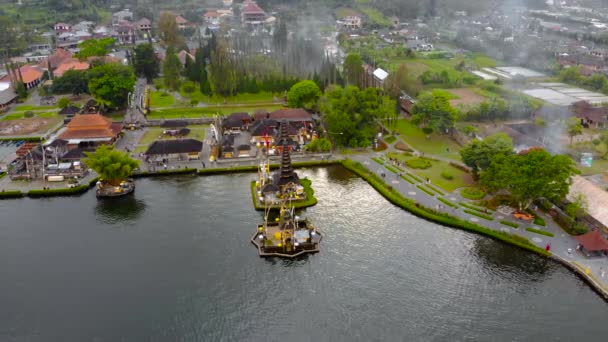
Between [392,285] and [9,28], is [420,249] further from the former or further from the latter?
[9,28]

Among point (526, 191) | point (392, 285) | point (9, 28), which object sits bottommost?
point (392, 285)

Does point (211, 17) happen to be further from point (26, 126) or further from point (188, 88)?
point (26, 126)

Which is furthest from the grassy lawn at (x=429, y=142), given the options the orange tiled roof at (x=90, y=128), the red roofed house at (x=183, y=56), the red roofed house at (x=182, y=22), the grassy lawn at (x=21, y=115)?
the red roofed house at (x=182, y=22)

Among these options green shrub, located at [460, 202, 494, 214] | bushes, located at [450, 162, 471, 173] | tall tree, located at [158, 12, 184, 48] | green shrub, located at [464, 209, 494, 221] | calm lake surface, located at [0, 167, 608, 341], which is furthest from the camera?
tall tree, located at [158, 12, 184, 48]

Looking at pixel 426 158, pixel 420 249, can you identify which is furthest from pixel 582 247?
pixel 426 158

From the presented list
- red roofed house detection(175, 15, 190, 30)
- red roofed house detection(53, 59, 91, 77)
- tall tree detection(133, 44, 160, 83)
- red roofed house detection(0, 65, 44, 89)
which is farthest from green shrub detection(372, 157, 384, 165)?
red roofed house detection(175, 15, 190, 30)

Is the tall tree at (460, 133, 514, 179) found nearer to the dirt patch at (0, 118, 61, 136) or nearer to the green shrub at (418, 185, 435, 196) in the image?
the green shrub at (418, 185, 435, 196)
